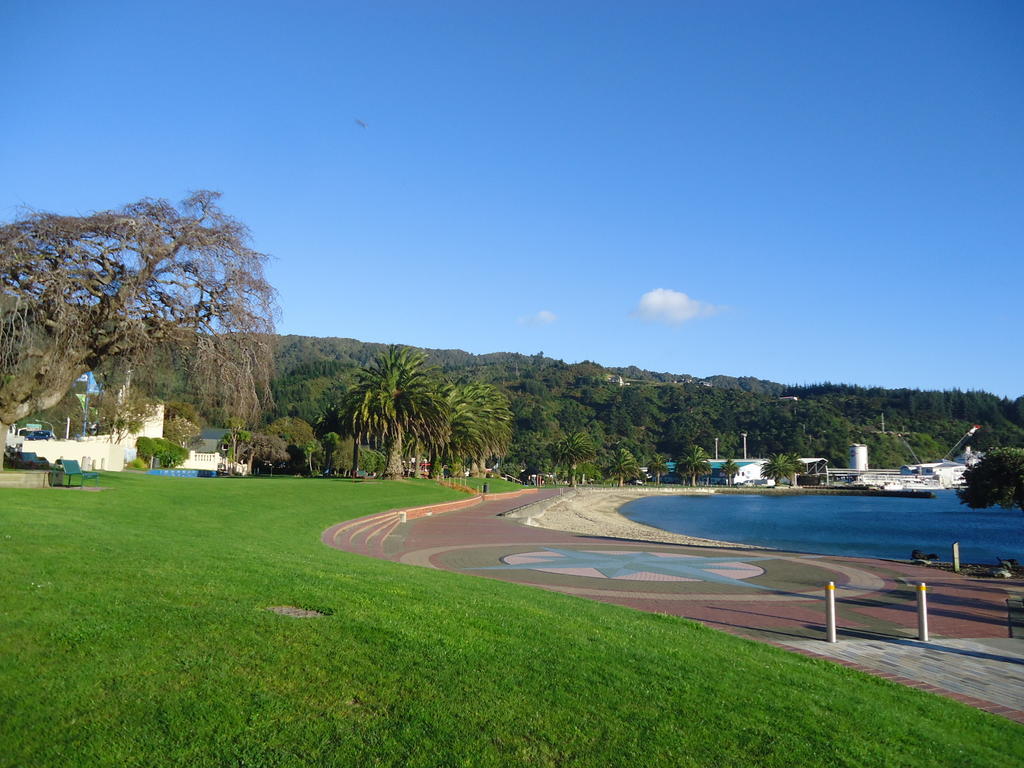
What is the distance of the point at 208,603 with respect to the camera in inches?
296

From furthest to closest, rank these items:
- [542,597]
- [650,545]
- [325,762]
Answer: [650,545], [542,597], [325,762]

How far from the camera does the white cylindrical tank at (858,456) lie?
182125 mm

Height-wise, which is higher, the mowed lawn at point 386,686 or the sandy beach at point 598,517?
the mowed lawn at point 386,686

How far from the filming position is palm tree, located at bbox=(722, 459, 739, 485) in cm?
16975

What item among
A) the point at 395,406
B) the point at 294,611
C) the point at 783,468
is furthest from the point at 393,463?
the point at 783,468

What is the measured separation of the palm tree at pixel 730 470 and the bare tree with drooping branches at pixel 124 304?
6259 inches

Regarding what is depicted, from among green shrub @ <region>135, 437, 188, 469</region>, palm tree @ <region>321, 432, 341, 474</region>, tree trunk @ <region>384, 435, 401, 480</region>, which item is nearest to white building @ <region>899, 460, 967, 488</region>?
palm tree @ <region>321, 432, 341, 474</region>

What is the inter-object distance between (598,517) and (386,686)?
5628 centimetres

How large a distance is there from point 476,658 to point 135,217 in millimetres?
18171

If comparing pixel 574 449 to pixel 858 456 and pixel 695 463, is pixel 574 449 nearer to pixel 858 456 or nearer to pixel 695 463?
pixel 695 463

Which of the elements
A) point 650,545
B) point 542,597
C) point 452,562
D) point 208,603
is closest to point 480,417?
point 650,545

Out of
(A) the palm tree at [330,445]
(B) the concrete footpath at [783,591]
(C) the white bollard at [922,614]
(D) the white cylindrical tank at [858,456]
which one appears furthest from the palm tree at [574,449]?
(C) the white bollard at [922,614]

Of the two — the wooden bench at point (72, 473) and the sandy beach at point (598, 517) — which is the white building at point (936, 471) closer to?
the sandy beach at point (598, 517)

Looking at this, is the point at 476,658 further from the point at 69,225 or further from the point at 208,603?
the point at 69,225
